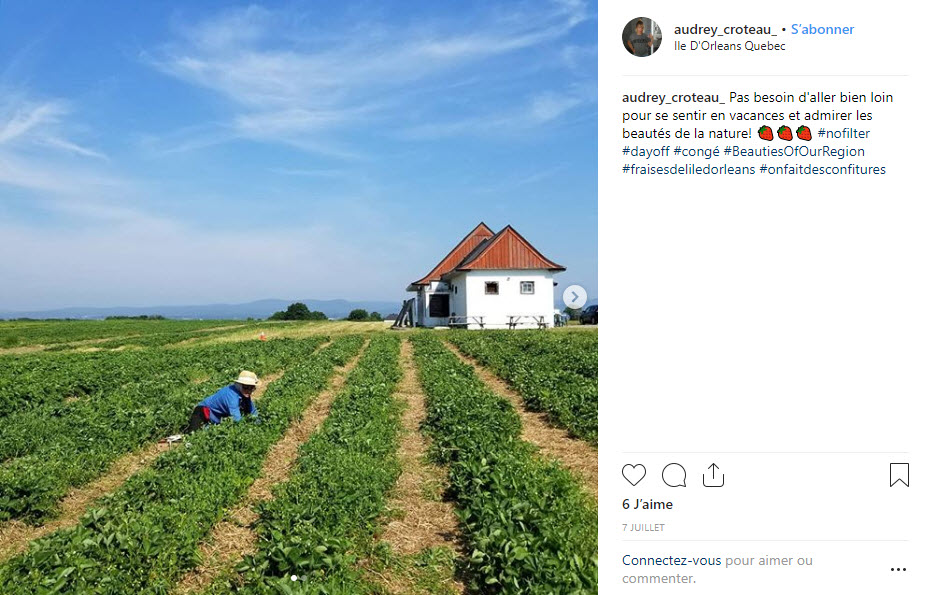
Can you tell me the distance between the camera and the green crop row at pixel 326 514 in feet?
17.7

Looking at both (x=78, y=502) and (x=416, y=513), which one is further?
(x=78, y=502)

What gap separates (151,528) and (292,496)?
1.54m

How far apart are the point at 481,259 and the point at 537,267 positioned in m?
3.69

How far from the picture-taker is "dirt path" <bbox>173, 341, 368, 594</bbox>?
5.93 meters

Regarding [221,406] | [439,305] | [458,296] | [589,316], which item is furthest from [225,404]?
[589,316]

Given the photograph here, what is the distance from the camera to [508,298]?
4184 centimetres

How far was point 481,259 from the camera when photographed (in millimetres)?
41719

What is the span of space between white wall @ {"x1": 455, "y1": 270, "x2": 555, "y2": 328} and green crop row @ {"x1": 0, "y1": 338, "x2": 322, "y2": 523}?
24280 millimetres

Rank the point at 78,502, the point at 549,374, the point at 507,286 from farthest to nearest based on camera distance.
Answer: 1. the point at 507,286
2. the point at 549,374
3. the point at 78,502
